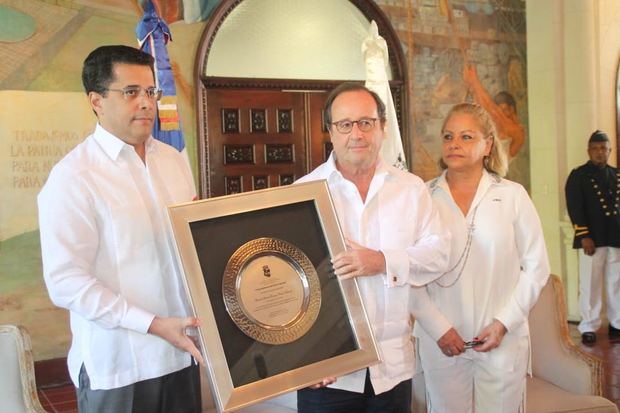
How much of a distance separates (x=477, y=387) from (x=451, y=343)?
25 centimetres

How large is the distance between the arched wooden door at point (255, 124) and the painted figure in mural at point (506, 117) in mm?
1348

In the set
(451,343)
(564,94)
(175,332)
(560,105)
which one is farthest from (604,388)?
(175,332)

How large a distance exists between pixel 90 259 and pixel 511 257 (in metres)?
1.59

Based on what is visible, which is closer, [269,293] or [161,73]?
[269,293]

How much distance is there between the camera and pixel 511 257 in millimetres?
2578

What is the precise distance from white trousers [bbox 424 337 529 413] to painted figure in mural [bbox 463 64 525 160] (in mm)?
5861


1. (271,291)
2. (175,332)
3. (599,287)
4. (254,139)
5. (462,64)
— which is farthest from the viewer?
(462,64)

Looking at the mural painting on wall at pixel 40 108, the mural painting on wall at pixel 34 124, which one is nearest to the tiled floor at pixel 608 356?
the mural painting on wall at pixel 40 108

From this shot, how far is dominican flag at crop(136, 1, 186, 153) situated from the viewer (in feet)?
15.4

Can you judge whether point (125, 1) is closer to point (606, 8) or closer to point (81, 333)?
point (81, 333)

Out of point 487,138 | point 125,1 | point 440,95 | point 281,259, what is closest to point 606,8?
point 440,95

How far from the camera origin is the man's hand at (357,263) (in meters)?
1.95

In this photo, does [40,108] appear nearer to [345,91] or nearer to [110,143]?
[110,143]

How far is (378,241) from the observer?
213 centimetres
